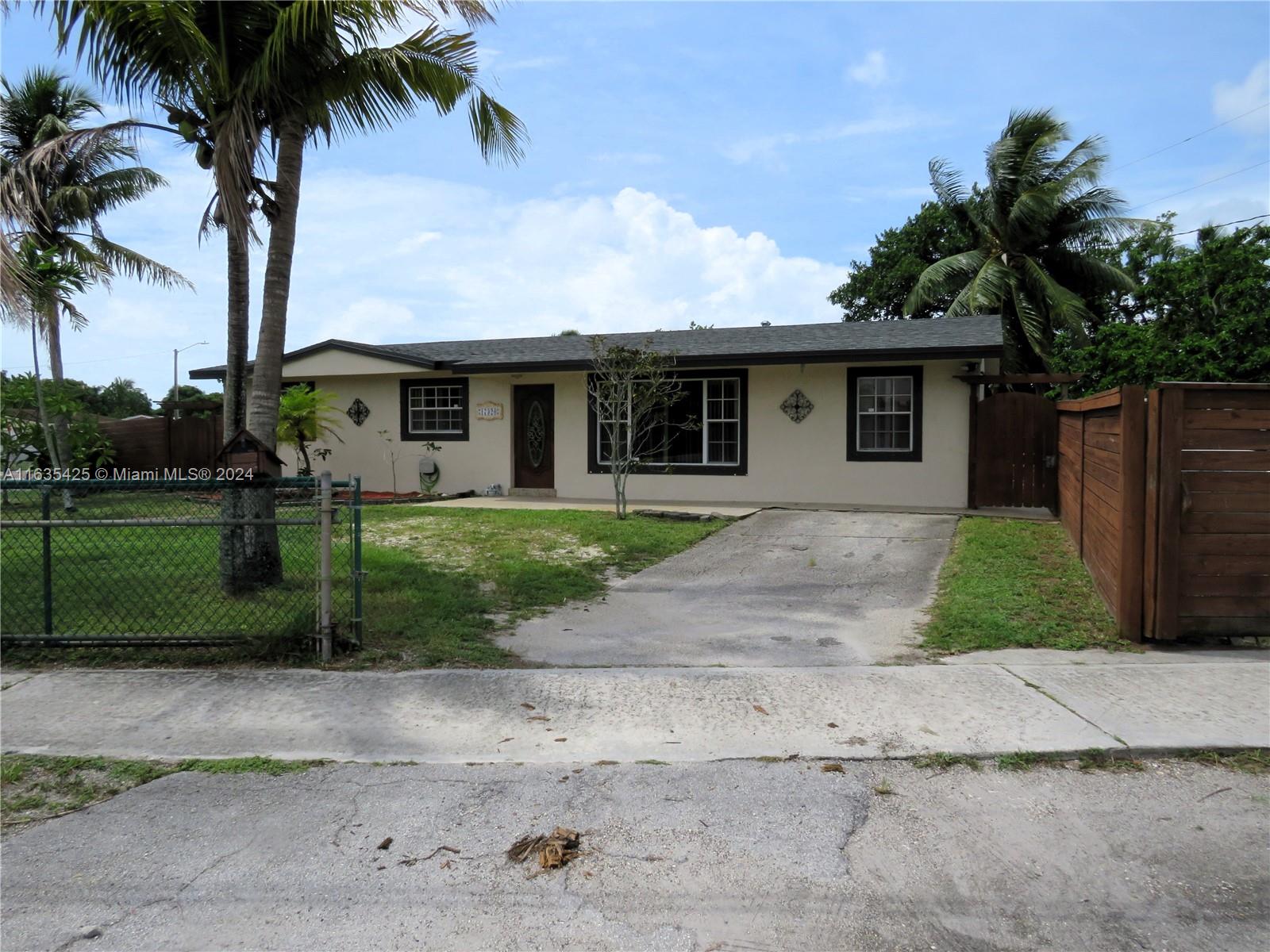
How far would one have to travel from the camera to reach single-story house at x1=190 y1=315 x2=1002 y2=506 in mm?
14688

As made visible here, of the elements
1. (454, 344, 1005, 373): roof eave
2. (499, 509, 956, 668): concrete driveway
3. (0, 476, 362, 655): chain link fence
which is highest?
(454, 344, 1005, 373): roof eave

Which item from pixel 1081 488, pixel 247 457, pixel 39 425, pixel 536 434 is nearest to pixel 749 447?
pixel 536 434

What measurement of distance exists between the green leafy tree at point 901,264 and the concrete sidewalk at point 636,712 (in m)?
29.7

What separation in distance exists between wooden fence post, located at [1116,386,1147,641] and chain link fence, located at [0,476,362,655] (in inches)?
209

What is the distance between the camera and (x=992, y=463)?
47.1ft

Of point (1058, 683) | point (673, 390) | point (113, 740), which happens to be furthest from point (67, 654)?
point (673, 390)

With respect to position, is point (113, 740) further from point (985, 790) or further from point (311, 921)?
point (985, 790)

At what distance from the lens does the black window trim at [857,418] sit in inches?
582

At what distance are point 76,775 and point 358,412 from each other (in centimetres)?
1459

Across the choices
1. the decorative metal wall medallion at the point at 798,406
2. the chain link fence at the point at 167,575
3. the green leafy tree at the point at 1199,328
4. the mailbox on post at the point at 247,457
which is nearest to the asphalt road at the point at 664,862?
the chain link fence at the point at 167,575

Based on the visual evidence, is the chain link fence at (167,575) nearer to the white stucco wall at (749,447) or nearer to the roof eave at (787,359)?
the roof eave at (787,359)

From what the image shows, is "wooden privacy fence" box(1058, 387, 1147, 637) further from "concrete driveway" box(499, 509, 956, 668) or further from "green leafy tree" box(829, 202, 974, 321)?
"green leafy tree" box(829, 202, 974, 321)

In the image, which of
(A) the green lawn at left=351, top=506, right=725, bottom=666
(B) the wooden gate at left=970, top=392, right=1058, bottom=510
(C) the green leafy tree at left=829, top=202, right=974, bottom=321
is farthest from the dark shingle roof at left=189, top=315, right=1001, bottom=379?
(C) the green leafy tree at left=829, top=202, right=974, bottom=321

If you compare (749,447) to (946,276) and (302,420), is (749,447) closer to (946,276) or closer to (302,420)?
(302,420)
